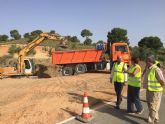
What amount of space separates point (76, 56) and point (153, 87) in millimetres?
18503

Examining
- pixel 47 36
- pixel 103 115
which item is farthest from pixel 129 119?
pixel 47 36

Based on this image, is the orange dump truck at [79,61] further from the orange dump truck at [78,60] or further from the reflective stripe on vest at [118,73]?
the reflective stripe on vest at [118,73]

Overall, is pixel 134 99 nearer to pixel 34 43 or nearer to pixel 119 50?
pixel 119 50

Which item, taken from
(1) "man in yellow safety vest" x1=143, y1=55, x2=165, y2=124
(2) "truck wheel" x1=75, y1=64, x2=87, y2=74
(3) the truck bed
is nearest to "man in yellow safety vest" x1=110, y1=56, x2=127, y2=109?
(1) "man in yellow safety vest" x1=143, y1=55, x2=165, y2=124

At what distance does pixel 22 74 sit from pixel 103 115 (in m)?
17.9

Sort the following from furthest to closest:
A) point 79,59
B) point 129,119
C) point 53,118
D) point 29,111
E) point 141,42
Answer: point 141,42, point 79,59, point 29,111, point 53,118, point 129,119

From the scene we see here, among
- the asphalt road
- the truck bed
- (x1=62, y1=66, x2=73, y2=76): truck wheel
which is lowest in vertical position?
the asphalt road

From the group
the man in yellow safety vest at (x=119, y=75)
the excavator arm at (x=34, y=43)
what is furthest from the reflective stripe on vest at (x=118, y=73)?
the excavator arm at (x=34, y=43)

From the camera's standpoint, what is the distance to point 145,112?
1024 cm

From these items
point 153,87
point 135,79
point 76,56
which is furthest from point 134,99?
point 76,56

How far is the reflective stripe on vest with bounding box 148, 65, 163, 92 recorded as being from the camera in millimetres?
8625

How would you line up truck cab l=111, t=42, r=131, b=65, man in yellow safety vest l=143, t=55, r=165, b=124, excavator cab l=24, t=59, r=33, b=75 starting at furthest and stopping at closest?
excavator cab l=24, t=59, r=33, b=75 → truck cab l=111, t=42, r=131, b=65 → man in yellow safety vest l=143, t=55, r=165, b=124

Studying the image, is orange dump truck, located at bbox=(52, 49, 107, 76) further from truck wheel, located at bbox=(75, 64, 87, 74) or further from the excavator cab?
the excavator cab

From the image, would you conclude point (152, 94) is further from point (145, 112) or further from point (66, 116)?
point (66, 116)
